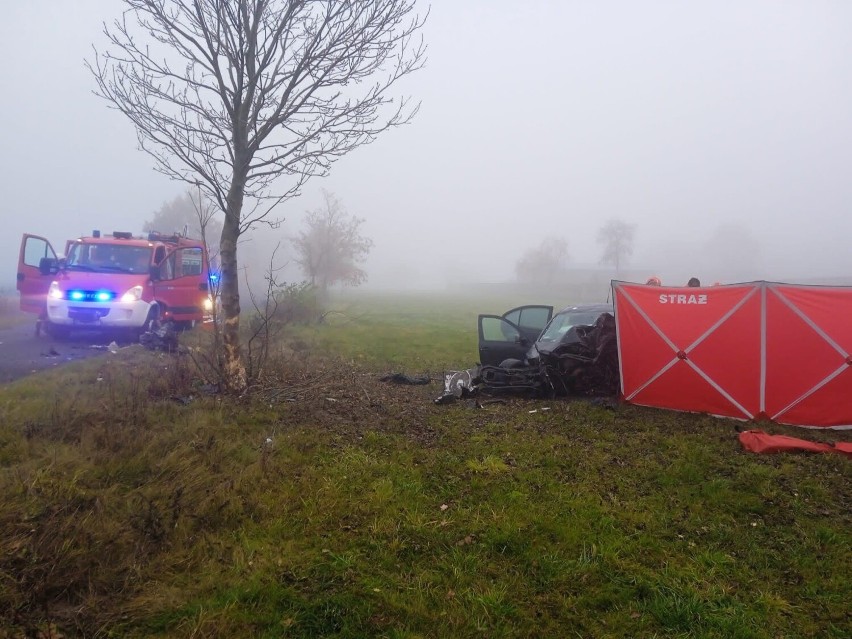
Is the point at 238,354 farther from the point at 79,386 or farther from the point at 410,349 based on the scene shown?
the point at 410,349

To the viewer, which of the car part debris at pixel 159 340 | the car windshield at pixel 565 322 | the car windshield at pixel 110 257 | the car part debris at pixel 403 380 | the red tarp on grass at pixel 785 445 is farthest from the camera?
the car windshield at pixel 110 257

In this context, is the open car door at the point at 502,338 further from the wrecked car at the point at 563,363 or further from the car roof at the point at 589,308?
the car roof at the point at 589,308

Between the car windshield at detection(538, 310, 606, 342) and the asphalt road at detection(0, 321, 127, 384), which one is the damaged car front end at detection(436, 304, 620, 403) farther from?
the asphalt road at detection(0, 321, 127, 384)

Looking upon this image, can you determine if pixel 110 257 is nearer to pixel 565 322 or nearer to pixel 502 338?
pixel 502 338

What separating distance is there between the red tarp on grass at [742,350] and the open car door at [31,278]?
542 inches

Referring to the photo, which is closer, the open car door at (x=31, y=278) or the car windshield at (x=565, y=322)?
the car windshield at (x=565, y=322)

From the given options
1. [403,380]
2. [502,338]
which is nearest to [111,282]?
[403,380]

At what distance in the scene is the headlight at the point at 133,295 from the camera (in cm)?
1117

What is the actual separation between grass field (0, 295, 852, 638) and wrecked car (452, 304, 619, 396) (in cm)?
140

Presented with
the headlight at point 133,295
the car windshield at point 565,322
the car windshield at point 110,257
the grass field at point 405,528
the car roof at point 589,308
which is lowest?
the grass field at point 405,528

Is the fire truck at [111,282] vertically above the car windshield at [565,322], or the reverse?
the fire truck at [111,282]

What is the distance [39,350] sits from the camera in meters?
10.6

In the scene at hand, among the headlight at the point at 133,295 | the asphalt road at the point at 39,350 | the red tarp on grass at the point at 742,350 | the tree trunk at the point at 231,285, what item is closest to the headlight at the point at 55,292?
the asphalt road at the point at 39,350

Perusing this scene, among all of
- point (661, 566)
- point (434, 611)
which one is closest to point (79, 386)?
point (434, 611)
